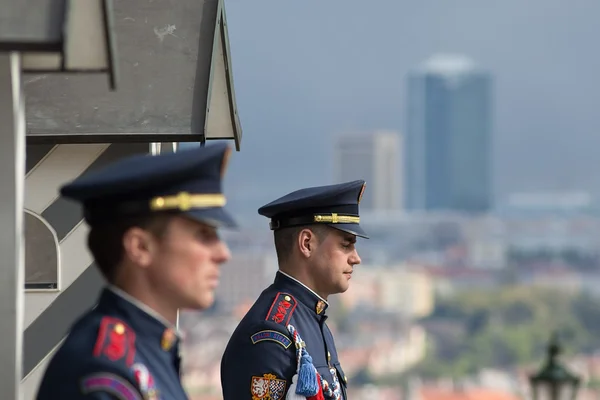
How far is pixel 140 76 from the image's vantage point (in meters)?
5.69

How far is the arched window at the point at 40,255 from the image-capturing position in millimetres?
6430

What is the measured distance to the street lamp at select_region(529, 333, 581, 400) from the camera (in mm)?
10500

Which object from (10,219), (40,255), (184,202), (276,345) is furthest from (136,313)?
(40,255)

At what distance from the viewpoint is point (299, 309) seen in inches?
221

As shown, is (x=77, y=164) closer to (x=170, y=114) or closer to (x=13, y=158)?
(x=170, y=114)

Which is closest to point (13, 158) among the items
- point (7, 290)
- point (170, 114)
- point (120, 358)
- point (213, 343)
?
point (7, 290)

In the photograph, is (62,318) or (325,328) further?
(62,318)

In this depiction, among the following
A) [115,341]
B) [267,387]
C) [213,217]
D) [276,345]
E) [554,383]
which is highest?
[213,217]

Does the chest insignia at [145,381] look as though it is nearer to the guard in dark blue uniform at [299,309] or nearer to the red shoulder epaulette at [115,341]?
the red shoulder epaulette at [115,341]

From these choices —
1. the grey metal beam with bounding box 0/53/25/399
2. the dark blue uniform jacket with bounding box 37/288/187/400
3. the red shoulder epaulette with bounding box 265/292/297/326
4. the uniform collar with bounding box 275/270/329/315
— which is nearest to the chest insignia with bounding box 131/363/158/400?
the dark blue uniform jacket with bounding box 37/288/187/400

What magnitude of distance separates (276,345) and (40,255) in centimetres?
140

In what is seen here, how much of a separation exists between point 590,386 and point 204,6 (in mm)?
104552

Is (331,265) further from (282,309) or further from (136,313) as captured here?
(136,313)

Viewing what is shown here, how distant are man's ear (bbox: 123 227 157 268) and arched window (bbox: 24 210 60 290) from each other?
313 cm
